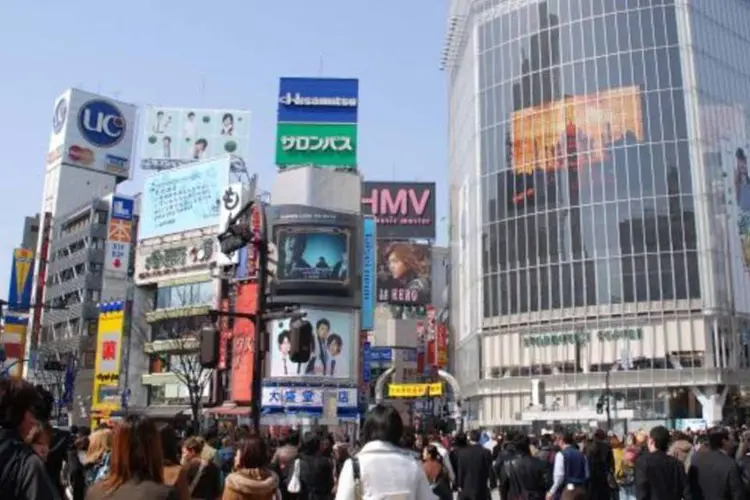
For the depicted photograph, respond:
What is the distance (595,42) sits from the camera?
64562 millimetres

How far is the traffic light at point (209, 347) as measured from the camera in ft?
41.5

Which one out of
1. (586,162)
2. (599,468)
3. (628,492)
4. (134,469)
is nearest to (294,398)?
(586,162)

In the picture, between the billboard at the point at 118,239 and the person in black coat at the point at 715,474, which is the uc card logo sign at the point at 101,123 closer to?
the billboard at the point at 118,239

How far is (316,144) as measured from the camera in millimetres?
72812

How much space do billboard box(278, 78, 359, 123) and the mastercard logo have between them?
33840mm

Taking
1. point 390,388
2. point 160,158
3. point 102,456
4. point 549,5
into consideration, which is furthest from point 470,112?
point 102,456

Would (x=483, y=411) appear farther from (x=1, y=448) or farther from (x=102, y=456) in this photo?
(x=1, y=448)

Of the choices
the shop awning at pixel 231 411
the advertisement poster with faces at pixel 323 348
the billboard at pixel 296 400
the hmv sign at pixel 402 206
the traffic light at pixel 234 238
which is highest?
the hmv sign at pixel 402 206

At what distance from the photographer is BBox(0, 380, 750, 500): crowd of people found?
13.0ft

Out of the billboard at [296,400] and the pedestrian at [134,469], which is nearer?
the pedestrian at [134,469]

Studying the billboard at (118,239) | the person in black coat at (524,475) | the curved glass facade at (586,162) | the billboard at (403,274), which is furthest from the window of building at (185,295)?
the person in black coat at (524,475)

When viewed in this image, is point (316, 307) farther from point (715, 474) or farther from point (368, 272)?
point (715, 474)

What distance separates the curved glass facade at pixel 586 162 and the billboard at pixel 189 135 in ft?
107

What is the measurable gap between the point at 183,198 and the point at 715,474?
66.1 meters
